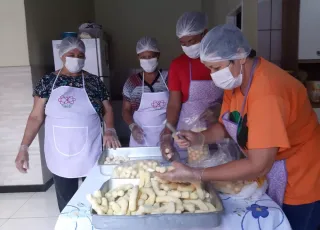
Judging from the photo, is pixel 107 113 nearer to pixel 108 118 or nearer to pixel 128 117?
pixel 108 118

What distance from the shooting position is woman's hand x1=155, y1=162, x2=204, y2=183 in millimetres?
887

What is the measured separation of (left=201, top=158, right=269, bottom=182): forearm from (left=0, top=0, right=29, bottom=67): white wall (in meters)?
2.34

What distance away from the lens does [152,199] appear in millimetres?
899

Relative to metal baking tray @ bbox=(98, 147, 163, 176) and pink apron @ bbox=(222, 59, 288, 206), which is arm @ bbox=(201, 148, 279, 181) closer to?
pink apron @ bbox=(222, 59, 288, 206)

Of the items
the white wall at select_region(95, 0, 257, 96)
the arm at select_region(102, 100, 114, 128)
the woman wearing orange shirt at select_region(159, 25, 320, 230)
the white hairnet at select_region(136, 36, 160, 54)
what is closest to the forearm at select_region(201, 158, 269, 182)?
the woman wearing orange shirt at select_region(159, 25, 320, 230)

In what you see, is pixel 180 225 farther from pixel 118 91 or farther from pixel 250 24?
pixel 118 91

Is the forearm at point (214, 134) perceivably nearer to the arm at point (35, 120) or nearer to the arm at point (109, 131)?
the arm at point (109, 131)

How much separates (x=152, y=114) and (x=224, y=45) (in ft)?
3.84

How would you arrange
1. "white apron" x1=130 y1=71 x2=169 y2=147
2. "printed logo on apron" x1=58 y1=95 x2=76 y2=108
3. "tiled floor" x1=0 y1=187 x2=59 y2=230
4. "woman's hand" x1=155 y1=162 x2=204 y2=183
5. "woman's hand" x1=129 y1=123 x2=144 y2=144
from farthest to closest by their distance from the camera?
"tiled floor" x1=0 y1=187 x2=59 y2=230 < "white apron" x1=130 y1=71 x2=169 y2=147 < "woman's hand" x1=129 y1=123 x2=144 y2=144 < "printed logo on apron" x1=58 y1=95 x2=76 y2=108 < "woman's hand" x1=155 y1=162 x2=204 y2=183

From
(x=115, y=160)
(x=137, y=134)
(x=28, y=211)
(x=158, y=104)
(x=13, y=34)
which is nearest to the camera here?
(x=115, y=160)

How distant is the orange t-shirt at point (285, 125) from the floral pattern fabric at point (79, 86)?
0.84 m

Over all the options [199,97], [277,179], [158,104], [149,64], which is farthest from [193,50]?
[277,179]

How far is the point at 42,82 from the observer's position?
5.47ft

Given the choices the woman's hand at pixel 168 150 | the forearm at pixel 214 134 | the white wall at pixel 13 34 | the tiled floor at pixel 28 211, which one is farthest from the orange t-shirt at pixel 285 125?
the white wall at pixel 13 34
